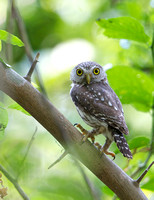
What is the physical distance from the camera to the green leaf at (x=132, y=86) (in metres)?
2.94

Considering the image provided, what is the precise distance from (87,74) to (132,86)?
0.76 metres

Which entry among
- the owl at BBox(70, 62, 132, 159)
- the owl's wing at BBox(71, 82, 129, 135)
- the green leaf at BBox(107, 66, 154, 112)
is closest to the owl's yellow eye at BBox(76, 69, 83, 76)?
the owl at BBox(70, 62, 132, 159)

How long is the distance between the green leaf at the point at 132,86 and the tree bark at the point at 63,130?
2.53ft

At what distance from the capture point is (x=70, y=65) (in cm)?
555

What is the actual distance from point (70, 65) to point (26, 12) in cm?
203

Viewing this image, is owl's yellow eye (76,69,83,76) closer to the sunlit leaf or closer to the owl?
the owl

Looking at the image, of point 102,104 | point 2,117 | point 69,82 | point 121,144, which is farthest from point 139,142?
point 69,82

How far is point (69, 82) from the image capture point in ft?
12.5

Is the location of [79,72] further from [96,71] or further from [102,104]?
[102,104]

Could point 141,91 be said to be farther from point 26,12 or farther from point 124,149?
point 26,12

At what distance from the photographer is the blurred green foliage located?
2756 millimetres

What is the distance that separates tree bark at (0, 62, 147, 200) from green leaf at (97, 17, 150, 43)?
3.20 ft

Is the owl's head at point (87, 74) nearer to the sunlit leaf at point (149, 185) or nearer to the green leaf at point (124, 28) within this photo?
the green leaf at point (124, 28)

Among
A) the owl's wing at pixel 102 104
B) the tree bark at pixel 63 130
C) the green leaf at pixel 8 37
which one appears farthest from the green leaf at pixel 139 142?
the green leaf at pixel 8 37
